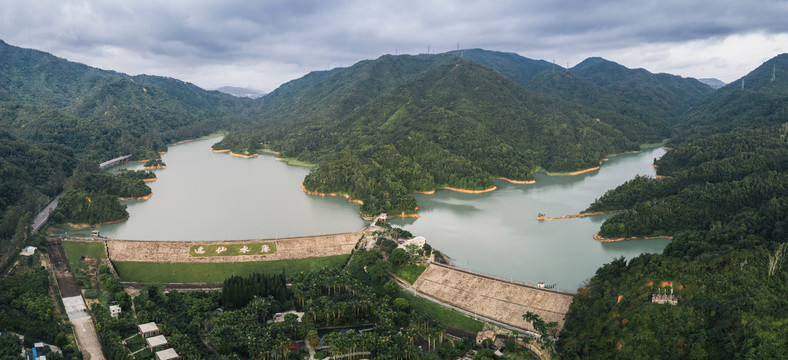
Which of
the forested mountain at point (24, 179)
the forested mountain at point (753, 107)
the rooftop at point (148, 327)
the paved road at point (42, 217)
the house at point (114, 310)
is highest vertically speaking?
the forested mountain at point (753, 107)

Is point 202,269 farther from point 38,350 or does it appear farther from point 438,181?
point 438,181

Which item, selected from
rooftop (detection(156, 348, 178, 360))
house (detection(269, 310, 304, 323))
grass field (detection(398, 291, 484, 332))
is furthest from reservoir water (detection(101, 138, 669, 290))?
rooftop (detection(156, 348, 178, 360))

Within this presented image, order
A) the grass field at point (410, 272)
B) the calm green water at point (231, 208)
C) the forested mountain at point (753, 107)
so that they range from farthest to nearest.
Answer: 1. the forested mountain at point (753, 107)
2. the calm green water at point (231, 208)
3. the grass field at point (410, 272)

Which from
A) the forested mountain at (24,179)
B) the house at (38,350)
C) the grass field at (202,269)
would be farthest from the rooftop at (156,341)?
the forested mountain at (24,179)

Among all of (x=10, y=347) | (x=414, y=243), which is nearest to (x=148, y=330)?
(x=10, y=347)

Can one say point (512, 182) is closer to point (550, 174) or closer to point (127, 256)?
point (550, 174)

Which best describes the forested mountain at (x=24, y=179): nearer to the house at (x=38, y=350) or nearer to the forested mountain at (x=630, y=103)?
the house at (x=38, y=350)
